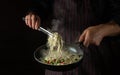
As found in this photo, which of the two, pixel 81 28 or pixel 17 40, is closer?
pixel 81 28

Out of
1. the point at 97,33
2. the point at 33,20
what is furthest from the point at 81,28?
the point at 33,20

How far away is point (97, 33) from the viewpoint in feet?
4.39

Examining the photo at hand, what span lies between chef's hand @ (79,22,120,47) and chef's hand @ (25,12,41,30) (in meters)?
0.31

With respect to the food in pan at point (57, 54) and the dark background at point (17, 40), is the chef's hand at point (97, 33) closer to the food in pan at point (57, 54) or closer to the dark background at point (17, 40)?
the food in pan at point (57, 54)

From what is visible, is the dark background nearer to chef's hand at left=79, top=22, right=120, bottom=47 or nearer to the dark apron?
the dark apron

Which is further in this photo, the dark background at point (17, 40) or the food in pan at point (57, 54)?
the dark background at point (17, 40)

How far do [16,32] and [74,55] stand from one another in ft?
3.61

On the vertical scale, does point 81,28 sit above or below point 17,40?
A: above

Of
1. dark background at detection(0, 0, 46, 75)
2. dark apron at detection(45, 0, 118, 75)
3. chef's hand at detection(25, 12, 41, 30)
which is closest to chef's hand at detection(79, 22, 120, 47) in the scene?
dark apron at detection(45, 0, 118, 75)

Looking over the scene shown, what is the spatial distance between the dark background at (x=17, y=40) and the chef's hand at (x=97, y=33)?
3.59 ft

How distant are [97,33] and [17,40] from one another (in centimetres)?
130

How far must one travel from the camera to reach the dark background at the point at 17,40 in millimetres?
2369

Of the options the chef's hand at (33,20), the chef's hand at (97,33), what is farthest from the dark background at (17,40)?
the chef's hand at (97,33)

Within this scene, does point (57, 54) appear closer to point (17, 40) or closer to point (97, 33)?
point (97, 33)
